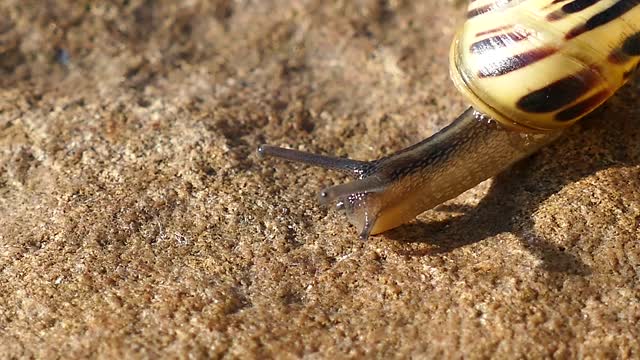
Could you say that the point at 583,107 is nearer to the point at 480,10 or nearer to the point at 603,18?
the point at 603,18

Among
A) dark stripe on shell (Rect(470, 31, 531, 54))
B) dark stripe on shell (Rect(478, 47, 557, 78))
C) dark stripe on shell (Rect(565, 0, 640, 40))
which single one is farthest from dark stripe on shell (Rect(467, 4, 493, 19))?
dark stripe on shell (Rect(565, 0, 640, 40))

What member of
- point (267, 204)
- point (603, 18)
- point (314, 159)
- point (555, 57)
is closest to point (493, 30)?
point (555, 57)

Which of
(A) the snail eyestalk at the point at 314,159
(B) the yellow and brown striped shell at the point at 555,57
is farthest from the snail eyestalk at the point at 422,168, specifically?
(B) the yellow and brown striped shell at the point at 555,57

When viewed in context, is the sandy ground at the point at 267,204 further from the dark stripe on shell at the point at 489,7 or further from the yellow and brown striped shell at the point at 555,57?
the dark stripe on shell at the point at 489,7

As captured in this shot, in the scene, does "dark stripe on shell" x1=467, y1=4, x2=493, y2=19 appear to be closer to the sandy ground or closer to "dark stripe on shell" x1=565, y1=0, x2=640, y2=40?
"dark stripe on shell" x1=565, y1=0, x2=640, y2=40

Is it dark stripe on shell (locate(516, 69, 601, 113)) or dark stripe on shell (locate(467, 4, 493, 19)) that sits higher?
dark stripe on shell (locate(467, 4, 493, 19))
